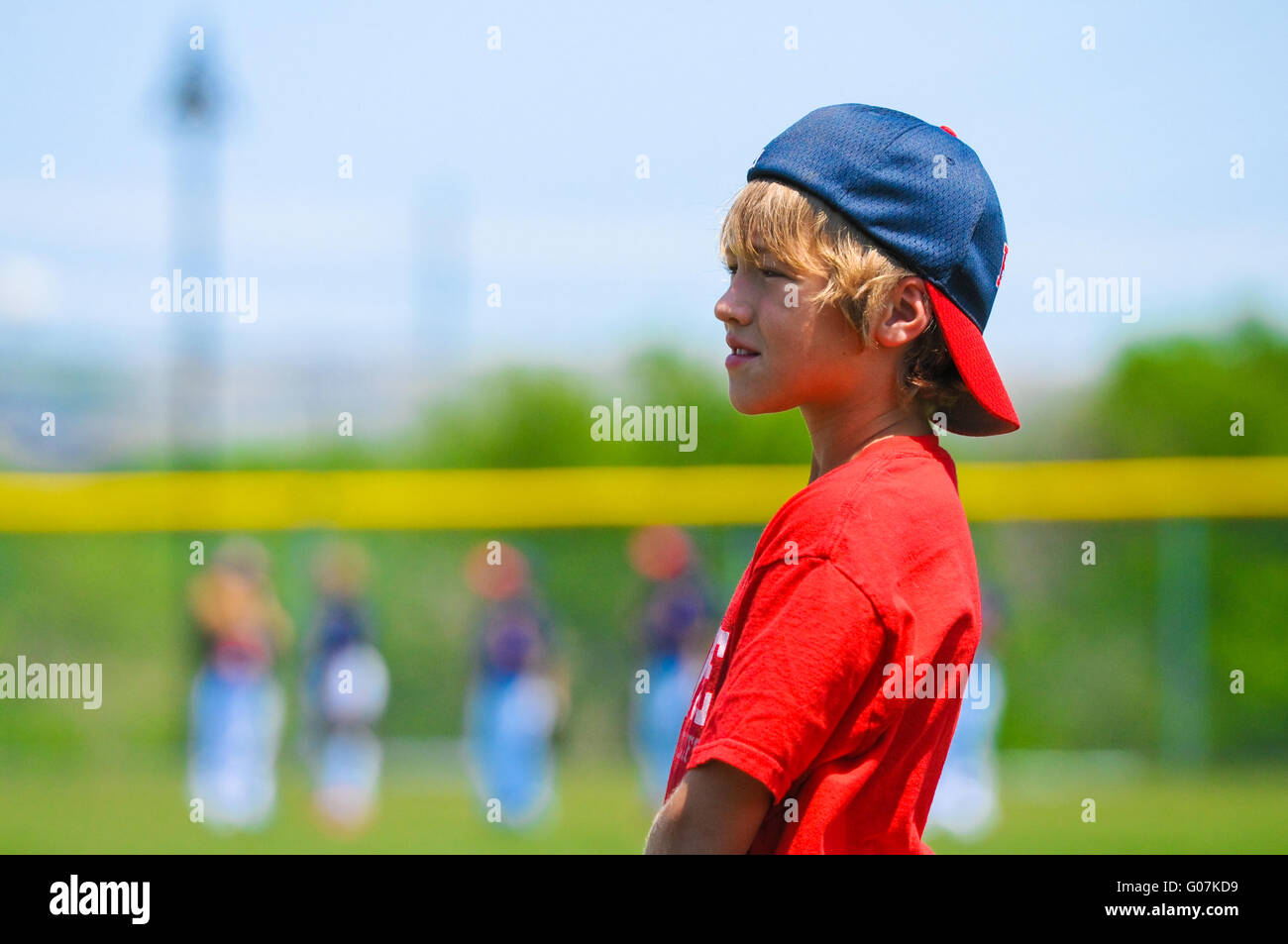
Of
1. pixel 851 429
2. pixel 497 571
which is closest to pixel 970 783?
pixel 497 571

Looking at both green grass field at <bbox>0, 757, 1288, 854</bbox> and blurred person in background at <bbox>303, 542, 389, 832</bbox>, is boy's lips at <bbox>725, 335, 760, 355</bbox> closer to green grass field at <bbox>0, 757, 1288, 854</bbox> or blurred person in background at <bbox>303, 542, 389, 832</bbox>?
green grass field at <bbox>0, 757, 1288, 854</bbox>

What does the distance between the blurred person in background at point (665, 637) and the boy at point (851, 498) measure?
6.51 metres

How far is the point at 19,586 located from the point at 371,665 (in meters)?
2.80

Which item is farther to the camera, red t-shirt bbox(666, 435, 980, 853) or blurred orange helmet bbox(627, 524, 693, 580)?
blurred orange helmet bbox(627, 524, 693, 580)

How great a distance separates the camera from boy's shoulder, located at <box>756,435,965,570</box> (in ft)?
4.33

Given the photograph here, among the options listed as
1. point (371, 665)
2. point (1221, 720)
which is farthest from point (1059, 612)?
point (371, 665)

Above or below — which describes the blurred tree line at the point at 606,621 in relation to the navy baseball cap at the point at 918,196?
below

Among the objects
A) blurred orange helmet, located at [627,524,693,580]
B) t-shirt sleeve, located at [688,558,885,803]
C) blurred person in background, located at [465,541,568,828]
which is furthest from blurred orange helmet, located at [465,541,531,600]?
t-shirt sleeve, located at [688,558,885,803]

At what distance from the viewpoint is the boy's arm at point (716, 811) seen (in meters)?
1.29

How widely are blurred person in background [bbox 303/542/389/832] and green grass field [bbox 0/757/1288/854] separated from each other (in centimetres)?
21

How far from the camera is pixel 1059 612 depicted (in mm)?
9430

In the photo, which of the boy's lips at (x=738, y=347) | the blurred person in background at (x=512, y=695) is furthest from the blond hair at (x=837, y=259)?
the blurred person in background at (x=512, y=695)

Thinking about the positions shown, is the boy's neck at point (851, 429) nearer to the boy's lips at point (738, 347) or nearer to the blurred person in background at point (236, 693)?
the boy's lips at point (738, 347)
